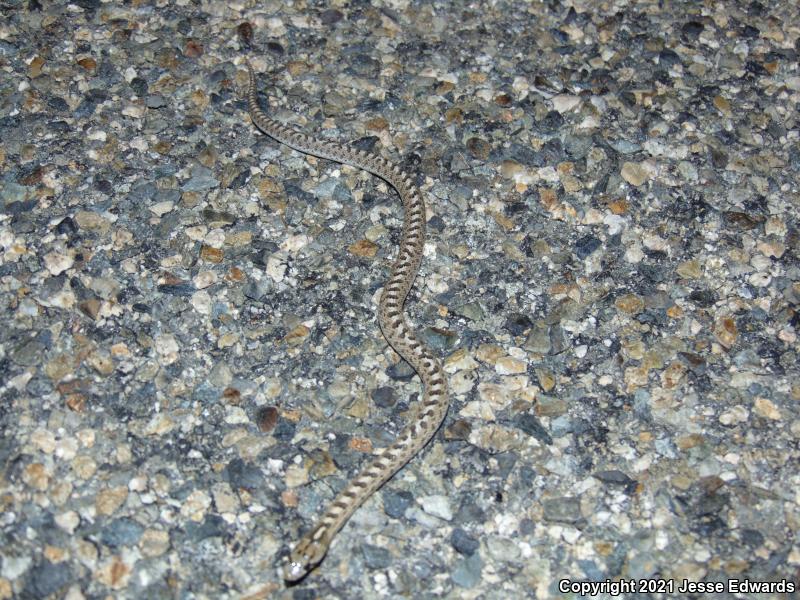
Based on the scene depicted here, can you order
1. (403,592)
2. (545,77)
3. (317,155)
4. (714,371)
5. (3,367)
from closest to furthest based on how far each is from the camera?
(403,592) < (3,367) < (714,371) < (317,155) < (545,77)

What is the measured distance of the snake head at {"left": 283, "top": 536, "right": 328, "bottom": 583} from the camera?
193 inches

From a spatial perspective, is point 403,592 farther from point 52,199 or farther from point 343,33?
point 343,33

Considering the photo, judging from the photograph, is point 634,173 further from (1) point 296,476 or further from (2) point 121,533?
(2) point 121,533

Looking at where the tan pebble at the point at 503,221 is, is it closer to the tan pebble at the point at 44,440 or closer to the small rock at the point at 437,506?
the small rock at the point at 437,506

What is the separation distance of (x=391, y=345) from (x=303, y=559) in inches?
71.8

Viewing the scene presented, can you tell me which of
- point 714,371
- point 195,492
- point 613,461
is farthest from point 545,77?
point 195,492

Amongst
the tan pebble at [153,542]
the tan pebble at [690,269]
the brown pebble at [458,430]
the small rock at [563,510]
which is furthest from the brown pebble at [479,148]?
the tan pebble at [153,542]

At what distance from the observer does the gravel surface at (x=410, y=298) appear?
5.18 metres

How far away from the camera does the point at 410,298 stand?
6.54m

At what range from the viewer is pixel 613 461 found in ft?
18.4

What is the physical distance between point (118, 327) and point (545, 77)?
470cm

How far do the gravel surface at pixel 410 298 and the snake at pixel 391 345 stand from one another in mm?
131

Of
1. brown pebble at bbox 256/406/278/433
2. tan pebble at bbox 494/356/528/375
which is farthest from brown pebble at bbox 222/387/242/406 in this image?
tan pebble at bbox 494/356/528/375

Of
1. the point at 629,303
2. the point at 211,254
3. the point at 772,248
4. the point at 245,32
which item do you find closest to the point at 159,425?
the point at 211,254
